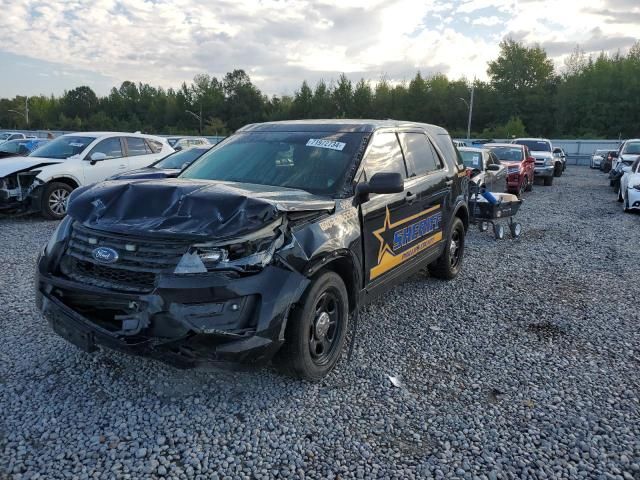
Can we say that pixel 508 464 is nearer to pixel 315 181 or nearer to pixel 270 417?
pixel 270 417

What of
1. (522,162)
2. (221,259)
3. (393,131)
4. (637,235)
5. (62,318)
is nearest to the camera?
(221,259)

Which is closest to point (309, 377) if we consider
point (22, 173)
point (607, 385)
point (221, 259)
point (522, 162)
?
point (221, 259)

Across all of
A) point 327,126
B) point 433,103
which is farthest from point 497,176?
point 433,103

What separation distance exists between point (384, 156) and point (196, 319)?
2.39 metres

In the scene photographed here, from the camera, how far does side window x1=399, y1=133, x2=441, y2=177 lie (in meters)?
4.95

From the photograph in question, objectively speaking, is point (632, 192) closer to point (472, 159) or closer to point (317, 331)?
point (472, 159)

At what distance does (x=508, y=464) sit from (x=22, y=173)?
9.98m

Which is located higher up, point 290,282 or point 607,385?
point 290,282

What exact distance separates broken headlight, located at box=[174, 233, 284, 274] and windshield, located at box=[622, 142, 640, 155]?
21.0 metres

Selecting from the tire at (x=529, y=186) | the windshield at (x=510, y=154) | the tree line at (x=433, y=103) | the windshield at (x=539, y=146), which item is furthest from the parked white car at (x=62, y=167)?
the tree line at (x=433, y=103)

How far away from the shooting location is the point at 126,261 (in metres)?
3.07

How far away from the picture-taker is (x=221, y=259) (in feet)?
9.73

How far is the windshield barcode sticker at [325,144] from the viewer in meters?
4.25

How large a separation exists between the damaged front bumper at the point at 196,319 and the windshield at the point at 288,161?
1168 millimetres
